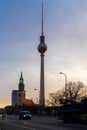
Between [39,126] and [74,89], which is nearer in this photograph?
[39,126]

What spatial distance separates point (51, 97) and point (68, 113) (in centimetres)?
10812

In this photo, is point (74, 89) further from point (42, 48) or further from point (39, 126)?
point (39, 126)

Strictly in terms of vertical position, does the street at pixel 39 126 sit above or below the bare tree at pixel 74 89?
below

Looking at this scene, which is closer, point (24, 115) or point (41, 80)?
point (24, 115)

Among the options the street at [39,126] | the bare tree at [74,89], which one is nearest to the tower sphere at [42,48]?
the bare tree at [74,89]

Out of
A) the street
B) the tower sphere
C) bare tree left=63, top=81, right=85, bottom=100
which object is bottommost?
the street

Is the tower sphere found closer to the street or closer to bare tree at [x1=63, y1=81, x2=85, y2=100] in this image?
bare tree at [x1=63, y1=81, x2=85, y2=100]

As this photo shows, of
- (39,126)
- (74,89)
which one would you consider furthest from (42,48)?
(39,126)

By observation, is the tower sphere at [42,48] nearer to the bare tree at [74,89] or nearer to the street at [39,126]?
the bare tree at [74,89]

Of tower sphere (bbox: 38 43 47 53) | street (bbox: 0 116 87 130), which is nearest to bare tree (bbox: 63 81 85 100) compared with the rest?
tower sphere (bbox: 38 43 47 53)

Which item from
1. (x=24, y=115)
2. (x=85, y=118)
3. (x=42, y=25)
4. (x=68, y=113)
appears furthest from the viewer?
(x=42, y=25)

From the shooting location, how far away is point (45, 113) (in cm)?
11706

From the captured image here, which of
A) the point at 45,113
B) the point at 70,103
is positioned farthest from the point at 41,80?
the point at 70,103

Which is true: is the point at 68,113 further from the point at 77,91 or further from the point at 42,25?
the point at 42,25
